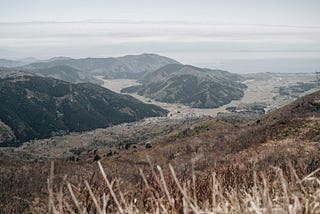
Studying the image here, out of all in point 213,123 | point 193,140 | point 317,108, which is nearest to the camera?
point 193,140

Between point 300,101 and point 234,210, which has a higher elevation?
point 234,210

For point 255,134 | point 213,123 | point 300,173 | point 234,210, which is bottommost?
point 213,123

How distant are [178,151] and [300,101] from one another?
9806cm

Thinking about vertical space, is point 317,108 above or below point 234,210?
below

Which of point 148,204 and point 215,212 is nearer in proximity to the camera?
point 215,212

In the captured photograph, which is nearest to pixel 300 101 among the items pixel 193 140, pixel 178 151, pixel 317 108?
pixel 317 108

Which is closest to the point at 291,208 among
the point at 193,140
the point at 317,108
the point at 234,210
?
the point at 234,210

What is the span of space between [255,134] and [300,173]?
96.7 metres

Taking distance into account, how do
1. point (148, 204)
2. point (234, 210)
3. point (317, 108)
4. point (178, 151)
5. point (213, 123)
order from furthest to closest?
point (213, 123)
point (317, 108)
point (178, 151)
point (148, 204)
point (234, 210)

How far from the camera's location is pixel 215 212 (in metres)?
3.61

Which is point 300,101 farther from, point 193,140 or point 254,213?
point 254,213

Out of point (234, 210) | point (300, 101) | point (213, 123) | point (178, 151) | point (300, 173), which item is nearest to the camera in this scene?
point (234, 210)

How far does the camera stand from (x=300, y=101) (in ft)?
631

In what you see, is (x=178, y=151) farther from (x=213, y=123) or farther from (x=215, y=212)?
(x=215, y=212)
